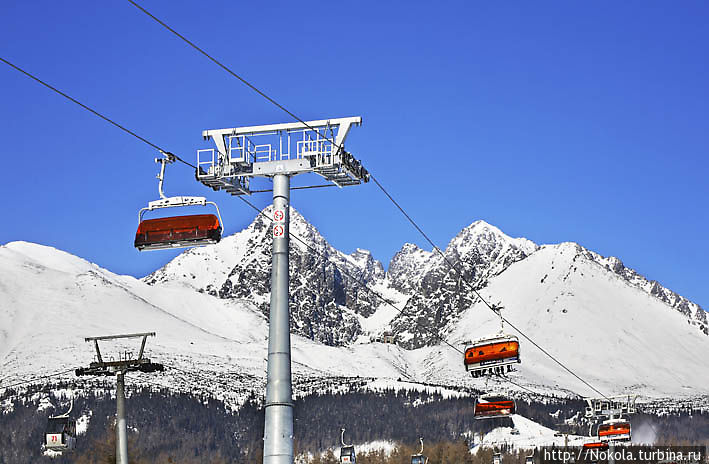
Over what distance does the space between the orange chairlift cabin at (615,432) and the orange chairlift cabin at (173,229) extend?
76.1m

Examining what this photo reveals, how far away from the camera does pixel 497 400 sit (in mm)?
115562

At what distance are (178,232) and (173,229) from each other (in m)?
0.22

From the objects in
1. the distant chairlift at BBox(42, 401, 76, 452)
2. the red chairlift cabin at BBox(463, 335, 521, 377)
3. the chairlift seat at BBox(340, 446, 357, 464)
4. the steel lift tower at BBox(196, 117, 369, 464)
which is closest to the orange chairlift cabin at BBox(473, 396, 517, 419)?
the chairlift seat at BBox(340, 446, 357, 464)

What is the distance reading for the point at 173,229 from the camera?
39.2 m

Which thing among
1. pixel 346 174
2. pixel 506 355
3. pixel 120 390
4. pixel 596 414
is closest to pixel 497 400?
pixel 596 414

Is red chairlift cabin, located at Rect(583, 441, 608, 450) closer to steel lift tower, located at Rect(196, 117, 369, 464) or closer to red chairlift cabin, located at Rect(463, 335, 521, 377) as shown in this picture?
red chairlift cabin, located at Rect(463, 335, 521, 377)

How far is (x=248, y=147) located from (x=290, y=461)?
10843 mm

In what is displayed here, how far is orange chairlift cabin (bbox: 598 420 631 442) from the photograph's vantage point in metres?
107

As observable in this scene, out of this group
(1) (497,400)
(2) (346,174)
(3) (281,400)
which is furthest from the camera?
(1) (497,400)

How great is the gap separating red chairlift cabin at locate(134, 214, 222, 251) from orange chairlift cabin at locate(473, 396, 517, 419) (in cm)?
7679

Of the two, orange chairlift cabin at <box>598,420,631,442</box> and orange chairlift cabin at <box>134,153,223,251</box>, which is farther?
orange chairlift cabin at <box>598,420,631,442</box>

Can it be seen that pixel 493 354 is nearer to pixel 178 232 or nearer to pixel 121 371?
pixel 121 371

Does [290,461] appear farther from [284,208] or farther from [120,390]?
[120,390]

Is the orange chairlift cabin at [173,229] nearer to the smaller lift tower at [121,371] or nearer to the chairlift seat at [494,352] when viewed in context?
the smaller lift tower at [121,371]
